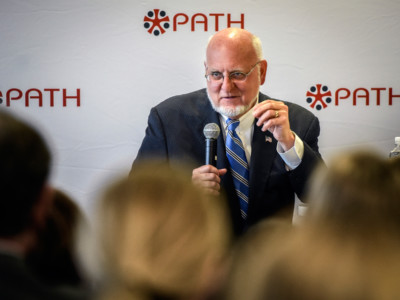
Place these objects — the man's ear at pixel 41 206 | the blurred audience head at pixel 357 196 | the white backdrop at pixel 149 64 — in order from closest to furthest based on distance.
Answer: the blurred audience head at pixel 357 196 → the man's ear at pixel 41 206 → the white backdrop at pixel 149 64

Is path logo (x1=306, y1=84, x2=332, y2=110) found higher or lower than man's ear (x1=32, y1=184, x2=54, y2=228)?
higher

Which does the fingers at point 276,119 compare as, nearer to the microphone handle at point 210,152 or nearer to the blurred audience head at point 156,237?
the microphone handle at point 210,152

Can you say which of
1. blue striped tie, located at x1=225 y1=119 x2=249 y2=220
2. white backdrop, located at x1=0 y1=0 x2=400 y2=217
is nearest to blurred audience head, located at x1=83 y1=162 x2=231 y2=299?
blue striped tie, located at x1=225 y1=119 x2=249 y2=220

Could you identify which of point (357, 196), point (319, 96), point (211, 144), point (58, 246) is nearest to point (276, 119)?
point (211, 144)

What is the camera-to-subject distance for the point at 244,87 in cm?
308

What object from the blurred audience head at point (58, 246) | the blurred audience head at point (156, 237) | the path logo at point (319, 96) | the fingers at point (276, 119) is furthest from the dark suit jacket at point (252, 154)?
the blurred audience head at point (156, 237)

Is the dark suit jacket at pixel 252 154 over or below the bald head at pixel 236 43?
below

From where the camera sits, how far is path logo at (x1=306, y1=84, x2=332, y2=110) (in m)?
3.79

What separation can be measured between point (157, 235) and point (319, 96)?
291 cm

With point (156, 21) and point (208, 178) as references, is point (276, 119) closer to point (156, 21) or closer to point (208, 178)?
point (208, 178)

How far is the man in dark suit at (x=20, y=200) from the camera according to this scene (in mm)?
1083

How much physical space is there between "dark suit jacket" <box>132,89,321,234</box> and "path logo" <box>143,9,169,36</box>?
Result: 0.71 metres

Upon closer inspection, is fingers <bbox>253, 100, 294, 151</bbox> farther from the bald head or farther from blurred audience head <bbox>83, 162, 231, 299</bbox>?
blurred audience head <bbox>83, 162, 231, 299</bbox>

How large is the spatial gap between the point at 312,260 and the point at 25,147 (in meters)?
0.52
